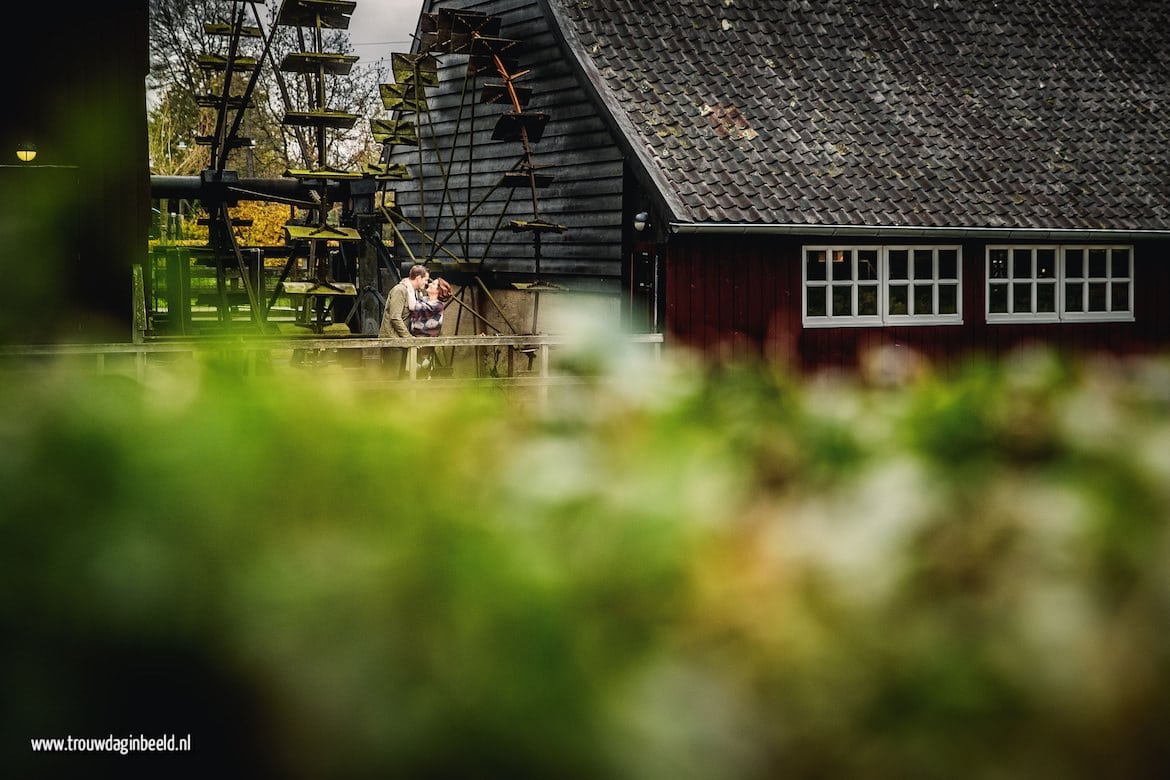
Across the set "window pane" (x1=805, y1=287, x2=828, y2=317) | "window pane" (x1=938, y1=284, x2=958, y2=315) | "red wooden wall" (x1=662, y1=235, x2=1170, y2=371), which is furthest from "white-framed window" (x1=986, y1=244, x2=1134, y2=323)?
"window pane" (x1=805, y1=287, x2=828, y2=317)

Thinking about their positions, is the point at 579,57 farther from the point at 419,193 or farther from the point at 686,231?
the point at 419,193

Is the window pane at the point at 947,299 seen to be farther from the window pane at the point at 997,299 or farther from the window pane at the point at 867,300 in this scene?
the window pane at the point at 867,300

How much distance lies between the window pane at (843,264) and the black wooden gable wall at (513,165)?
2570 millimetres

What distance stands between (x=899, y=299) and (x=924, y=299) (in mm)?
357

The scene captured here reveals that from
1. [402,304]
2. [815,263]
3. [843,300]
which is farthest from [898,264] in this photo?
[402,304]

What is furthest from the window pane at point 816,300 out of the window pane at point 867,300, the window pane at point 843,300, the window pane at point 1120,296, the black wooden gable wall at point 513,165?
the window pane at point 1120,296

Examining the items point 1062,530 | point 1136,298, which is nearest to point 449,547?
point 1062,530

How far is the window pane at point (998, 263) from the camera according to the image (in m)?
17.1

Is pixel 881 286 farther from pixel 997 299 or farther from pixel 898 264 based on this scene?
pixel 997 299

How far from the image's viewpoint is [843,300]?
16172 millimetres

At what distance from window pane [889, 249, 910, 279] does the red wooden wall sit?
0.52 feet

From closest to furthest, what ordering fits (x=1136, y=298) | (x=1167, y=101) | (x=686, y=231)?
(x=686, y=231) → (x=1136, y=298) → (x=1167, y=101)

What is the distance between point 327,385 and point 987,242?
16403mm

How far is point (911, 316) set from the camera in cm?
1653
